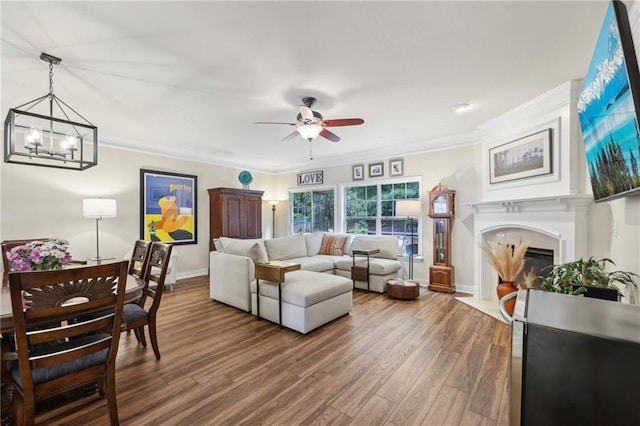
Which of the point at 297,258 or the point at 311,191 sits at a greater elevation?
the point at 311,191

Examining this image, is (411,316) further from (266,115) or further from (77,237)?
(77,237)

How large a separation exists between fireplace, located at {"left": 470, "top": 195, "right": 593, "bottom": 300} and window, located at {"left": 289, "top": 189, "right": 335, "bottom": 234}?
3114mm

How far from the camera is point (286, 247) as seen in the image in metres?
4.76

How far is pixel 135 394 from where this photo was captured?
190cm

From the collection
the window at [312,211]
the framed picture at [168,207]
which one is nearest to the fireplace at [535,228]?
the window at [312,211]

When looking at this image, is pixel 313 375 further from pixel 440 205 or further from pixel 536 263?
pixel 440 205

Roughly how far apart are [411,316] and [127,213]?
4911mm

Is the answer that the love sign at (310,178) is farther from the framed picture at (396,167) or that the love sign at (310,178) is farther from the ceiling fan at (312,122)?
the ceiling fan at (312,122)

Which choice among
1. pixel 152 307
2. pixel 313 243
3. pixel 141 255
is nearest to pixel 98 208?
pixel 141 255

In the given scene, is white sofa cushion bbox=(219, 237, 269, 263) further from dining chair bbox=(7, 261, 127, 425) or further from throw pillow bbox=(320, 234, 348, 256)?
dining chair bbox=(7, 261, 127, 425)

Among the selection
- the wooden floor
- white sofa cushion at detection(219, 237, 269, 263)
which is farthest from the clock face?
white sofa cushion at detection(219, 237, 269, 263)

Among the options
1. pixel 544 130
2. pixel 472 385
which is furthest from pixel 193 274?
pixel 544 130

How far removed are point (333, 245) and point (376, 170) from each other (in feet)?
5.84

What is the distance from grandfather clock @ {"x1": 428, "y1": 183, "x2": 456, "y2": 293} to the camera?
4445 millimetres
